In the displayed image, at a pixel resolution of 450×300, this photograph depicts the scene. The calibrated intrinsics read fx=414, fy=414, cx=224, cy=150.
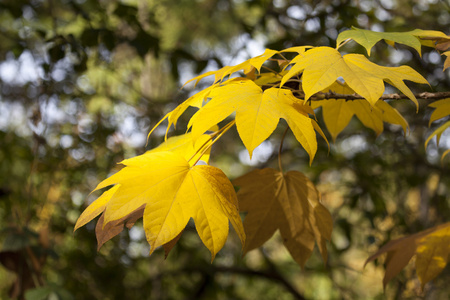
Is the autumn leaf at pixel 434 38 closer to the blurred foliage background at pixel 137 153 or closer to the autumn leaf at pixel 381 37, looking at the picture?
the autumn leaf at pixel 381 37

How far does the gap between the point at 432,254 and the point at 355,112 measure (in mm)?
359

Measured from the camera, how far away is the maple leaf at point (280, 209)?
908mm

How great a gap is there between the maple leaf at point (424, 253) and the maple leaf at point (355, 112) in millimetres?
264

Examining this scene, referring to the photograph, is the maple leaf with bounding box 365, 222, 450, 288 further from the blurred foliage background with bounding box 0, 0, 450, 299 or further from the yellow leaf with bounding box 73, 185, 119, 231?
the blurred foliage background with bounding box 0, 0, 450, 299

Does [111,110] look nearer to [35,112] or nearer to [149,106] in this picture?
[149,106]

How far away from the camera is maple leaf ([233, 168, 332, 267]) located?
91 cm

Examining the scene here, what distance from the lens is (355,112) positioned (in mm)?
969

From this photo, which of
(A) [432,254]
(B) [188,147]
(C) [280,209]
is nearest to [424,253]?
(A) [432,254]

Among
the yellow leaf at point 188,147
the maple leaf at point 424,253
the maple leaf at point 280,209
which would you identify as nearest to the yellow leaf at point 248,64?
the yellow leaf at point 188,147

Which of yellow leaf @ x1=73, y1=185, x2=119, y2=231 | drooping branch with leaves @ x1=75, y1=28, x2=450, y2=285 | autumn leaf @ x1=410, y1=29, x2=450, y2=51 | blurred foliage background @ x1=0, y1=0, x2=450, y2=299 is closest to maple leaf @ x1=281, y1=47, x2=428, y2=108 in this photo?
drooping branch with leaves @ x1=75, y1=28, x2=450, y2=285

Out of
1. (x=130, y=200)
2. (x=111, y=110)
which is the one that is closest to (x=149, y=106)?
(x=111, y=110)

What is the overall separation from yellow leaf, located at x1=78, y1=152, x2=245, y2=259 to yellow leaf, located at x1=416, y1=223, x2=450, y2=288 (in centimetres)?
50

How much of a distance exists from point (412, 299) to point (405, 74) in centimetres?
182

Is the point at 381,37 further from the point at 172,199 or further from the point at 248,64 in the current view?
the point at 172,199
